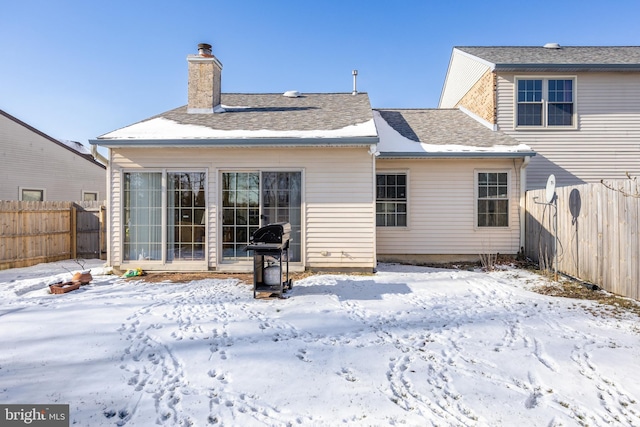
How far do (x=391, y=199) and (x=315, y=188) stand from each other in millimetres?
2833

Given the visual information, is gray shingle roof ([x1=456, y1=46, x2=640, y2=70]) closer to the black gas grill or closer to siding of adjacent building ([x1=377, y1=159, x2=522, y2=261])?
siding of adjacent building ([x1=377, y1=159, x2=522, y2=261])

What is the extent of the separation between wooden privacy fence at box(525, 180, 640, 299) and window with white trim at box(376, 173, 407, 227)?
10.8 feet

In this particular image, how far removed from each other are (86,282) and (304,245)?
444 cm

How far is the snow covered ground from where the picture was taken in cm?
263

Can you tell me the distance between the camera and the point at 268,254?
18.5 feet

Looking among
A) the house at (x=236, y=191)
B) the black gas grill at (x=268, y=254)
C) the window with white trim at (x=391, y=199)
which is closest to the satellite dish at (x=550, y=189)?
the window with white trim at (x=391, y=199)

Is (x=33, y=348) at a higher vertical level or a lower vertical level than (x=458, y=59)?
lower

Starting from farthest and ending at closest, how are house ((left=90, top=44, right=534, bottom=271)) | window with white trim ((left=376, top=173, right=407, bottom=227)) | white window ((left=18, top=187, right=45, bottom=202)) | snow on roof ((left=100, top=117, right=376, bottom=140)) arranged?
white window ((left=18, top=187, right=45, bottom=202))
window with white trim ((left=376, top=173, right=407, bottom=227))
house ((left=90, top=44, right=534, bottom=271))
snow on roof ((left=100, top=117, right=376, bottom=140))

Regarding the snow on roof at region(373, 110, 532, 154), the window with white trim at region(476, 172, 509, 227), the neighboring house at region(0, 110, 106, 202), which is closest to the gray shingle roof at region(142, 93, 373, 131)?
the snow on roof at region(373, 110, 532, 154)

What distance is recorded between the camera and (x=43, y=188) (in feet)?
48.8

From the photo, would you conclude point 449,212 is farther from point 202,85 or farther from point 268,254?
point 202,85

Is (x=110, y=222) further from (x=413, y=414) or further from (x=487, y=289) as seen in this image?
(x=487, y=289)

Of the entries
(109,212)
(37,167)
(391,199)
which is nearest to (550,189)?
(391,199)

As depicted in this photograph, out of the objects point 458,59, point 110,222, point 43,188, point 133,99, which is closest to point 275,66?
point 133,99
